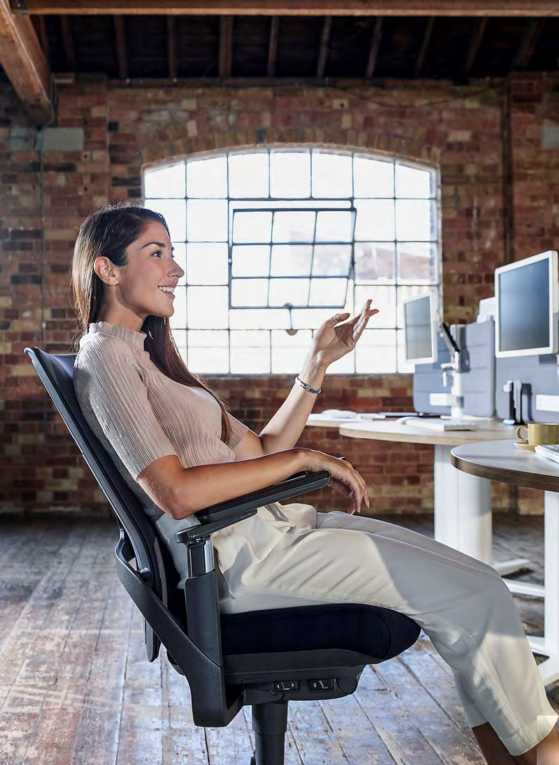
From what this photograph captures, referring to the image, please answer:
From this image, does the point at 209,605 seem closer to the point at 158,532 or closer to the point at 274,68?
the point at 158,532

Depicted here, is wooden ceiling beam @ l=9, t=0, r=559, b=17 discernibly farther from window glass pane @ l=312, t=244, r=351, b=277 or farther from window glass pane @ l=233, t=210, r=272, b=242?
window glass pane @ l=312, t=244, r=351, b=277

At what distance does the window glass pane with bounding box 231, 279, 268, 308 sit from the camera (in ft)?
20.7

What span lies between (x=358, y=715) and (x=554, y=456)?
3.36 feet

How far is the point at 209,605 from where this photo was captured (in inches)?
52.4

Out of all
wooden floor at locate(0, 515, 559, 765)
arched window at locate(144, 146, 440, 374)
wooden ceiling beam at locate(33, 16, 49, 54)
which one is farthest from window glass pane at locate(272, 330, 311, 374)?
wooden floor at locate(0, 515, 559, 765)

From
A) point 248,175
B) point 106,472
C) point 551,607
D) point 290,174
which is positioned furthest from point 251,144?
point 106,472

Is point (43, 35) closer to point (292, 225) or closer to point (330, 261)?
point (292, 225)

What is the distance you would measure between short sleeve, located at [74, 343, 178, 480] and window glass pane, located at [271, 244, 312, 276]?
4898mm

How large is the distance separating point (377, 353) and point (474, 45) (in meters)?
2.38

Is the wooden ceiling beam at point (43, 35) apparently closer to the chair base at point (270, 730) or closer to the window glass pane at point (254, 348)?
the window glass pane at point (254, 348)

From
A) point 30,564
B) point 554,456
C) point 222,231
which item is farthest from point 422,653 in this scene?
point 222,231

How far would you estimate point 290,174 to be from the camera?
642 centimetres

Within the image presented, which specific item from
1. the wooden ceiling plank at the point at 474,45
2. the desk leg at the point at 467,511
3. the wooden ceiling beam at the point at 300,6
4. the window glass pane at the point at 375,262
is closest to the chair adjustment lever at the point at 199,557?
the desk leg at the point at 467,511

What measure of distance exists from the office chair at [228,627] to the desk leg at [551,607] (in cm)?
160
